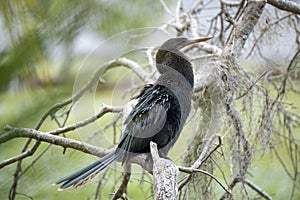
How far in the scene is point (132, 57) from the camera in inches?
112

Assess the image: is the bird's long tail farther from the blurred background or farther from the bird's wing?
the blurred background

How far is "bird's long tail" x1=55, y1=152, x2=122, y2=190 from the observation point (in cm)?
180

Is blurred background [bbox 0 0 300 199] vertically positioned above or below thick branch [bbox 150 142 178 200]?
below

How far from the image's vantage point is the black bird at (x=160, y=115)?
207 cm

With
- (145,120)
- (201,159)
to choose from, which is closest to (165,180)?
(201,159)

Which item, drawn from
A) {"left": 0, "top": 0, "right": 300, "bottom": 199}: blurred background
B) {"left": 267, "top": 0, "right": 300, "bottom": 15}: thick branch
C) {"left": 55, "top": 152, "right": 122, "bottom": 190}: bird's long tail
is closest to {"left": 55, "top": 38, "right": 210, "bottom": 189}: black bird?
{"left": 55, "top": 152, "right": 122, "bottom": 190}: bird's long tail

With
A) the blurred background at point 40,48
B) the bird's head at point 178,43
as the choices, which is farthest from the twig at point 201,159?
the blurred background at point 40,48

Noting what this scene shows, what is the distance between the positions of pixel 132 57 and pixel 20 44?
7.66 feet

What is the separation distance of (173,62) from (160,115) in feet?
1.31

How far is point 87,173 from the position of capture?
1.89 metres

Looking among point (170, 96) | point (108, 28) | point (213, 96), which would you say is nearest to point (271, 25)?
point (213, 96)

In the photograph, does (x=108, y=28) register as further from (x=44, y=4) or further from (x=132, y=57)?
(x=132, y=57)

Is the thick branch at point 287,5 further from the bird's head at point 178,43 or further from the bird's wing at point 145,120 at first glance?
the bird's wing at point 145,120

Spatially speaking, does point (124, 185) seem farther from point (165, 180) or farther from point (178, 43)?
point (178, 43)
